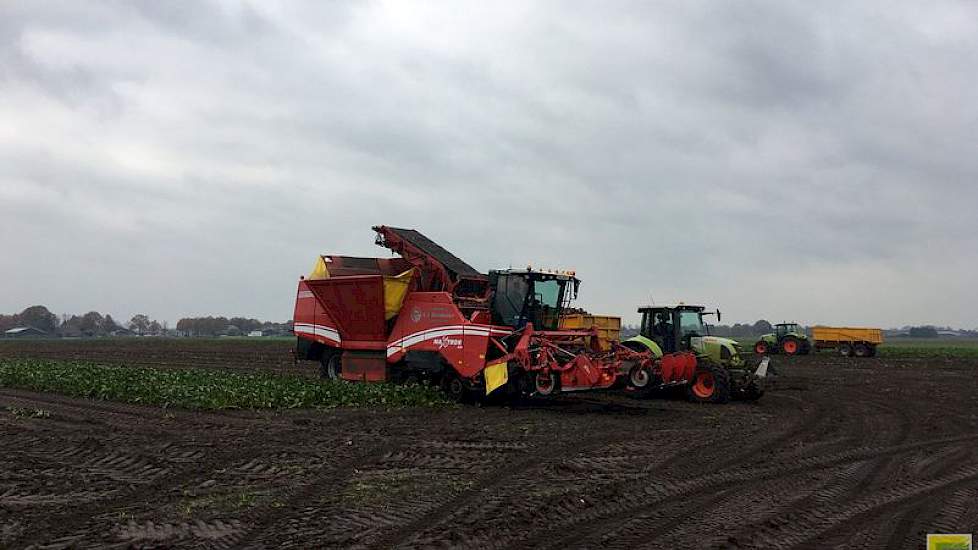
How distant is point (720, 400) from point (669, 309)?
313 centimetres

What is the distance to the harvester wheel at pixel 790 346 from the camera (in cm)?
3812

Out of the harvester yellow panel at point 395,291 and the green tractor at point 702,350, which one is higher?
the harvester yellow panel at point 395,291

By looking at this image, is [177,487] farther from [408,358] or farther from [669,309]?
[669,309]

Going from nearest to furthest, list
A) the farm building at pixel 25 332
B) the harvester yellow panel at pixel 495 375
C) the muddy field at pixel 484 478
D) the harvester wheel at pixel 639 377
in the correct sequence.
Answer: the muddy field at pixel 484 478 → the harvester wheel at pixel 639 377 → the harvester yellow panel at pixel 495 375 → the farm building at pixel 25 332

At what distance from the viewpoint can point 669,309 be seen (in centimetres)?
1814

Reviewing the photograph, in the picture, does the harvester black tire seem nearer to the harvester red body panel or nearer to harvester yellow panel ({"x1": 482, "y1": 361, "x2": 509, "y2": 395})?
the harvester red body panel

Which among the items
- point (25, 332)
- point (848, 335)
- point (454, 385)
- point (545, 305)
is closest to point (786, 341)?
point (848, 335)

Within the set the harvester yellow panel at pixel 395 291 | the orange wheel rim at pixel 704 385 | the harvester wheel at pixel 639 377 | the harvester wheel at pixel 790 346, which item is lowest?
the orange wheel rim at pixel 704 385

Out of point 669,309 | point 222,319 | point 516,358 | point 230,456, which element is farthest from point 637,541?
point 222,319

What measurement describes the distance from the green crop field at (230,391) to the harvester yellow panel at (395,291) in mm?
1748

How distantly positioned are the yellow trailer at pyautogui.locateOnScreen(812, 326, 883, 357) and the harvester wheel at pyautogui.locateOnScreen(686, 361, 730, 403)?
26233 mm

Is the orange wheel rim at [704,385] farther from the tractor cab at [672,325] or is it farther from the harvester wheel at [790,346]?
the harvester wheel at [790,346]

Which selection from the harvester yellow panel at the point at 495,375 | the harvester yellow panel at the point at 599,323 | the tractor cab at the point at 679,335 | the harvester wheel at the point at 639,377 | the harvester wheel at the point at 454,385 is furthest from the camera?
the harvester yellow panel at the point at 599,323

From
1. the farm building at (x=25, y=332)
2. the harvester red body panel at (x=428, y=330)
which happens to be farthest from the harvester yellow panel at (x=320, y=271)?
the farm building at (x=25, y=332)
